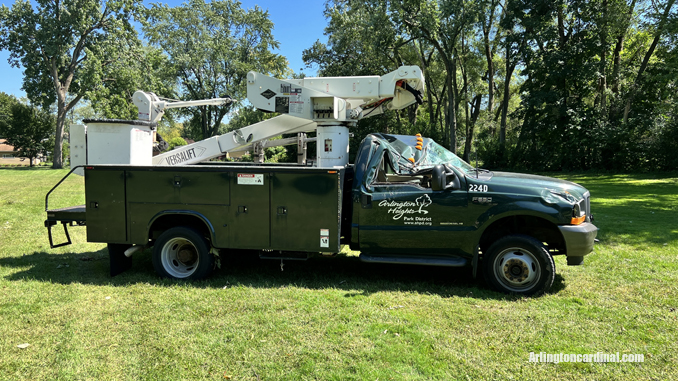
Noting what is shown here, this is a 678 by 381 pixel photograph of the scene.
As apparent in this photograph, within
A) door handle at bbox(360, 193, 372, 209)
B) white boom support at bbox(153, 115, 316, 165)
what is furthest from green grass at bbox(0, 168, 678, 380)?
white boom support at bbox(153, 115, 316, 165)

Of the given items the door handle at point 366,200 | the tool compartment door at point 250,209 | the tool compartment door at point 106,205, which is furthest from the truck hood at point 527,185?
the tool compartment door at point 106,205

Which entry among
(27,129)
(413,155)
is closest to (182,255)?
(413,155)

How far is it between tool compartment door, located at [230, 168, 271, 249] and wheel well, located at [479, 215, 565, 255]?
9.25ft

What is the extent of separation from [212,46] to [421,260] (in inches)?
1626

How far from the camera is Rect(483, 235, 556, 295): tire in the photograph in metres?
5.28

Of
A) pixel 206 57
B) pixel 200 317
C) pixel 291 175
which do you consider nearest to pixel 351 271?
pixel 291 175

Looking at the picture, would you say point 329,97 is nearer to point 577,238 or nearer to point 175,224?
point 175,224

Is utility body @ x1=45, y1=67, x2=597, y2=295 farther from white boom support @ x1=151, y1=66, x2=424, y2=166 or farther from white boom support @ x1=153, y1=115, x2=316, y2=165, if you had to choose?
white boom support @ x1=153, y1=115, x2=316, y2=165

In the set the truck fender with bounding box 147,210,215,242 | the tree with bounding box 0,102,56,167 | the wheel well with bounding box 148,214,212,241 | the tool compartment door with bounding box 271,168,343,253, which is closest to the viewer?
the tool compartment door with bounding box 271,168,343,253

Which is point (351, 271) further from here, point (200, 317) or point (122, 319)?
point (122, 319)

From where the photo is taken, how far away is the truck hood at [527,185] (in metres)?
5.31

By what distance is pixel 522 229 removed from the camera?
5805 millimetres

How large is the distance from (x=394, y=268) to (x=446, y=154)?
1.89 m

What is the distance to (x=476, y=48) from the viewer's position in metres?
38.4
